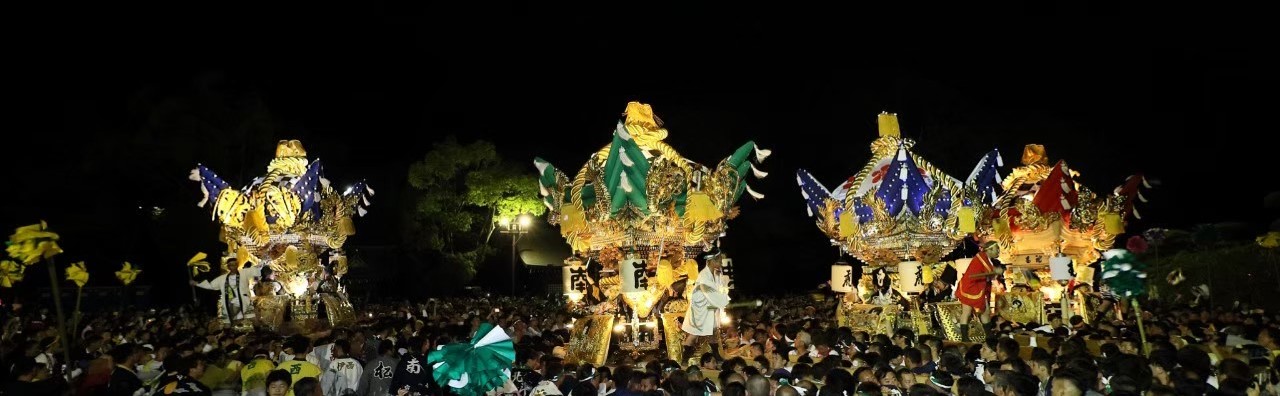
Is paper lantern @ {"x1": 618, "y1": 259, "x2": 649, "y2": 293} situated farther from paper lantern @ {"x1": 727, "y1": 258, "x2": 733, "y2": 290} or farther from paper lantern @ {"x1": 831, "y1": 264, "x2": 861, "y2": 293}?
paper lantern @ {"x1": 831, "y1": 264, "x2": 861, "y2": 293}

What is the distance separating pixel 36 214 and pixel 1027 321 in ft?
87.1

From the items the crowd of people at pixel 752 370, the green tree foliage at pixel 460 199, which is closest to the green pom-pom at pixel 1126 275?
the crowd of people at pixel 752 370

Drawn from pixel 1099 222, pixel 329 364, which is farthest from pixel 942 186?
pixel 329 364

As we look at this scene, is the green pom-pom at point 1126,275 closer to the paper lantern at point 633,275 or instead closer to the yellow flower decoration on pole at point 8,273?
the paper lantern at point 633,275

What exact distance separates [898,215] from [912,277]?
3.28 ft

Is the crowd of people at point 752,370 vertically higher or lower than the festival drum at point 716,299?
lower

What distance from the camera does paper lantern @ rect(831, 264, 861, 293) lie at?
15555mm

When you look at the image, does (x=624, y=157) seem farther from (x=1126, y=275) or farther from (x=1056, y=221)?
(x=1056, y=221)

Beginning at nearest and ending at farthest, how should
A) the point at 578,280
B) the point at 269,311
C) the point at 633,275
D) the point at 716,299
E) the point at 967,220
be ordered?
the point at 716,299 → the point at 633,275 → the point at 967,220 → the point at 578,280 → the point at 269,311

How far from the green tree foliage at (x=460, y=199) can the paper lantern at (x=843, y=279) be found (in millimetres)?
16293

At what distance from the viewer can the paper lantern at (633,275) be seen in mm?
12031

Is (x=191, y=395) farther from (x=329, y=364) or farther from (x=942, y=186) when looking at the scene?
(x=942, y=186)

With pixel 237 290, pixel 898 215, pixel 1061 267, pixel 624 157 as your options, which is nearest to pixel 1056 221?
pixel 1061 267

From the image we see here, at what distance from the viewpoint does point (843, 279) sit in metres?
15.6
